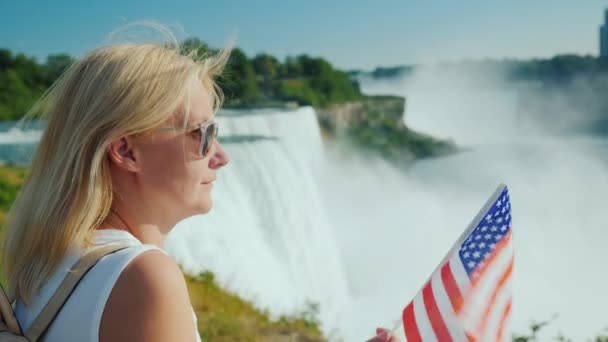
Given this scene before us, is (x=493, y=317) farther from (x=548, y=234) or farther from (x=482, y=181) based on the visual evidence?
(x=482, y=181)

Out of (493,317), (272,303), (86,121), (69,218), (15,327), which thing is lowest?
(272,303)

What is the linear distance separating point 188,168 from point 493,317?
627 millimetres

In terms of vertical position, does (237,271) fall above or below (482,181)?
above

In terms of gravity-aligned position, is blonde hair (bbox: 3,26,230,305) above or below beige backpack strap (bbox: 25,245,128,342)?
above

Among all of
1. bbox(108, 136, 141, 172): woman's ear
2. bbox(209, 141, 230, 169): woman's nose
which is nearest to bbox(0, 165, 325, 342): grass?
bbox(209, 141, 230, 169): woman's nose

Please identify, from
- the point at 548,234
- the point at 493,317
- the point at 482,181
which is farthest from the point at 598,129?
the point at 493,317

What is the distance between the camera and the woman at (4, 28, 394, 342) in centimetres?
106

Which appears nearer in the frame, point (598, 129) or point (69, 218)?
point (69, 218)

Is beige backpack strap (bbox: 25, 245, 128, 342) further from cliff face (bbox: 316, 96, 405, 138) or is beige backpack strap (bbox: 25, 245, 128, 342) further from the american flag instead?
cliff face (bbox: 316, 96, 405, 138)

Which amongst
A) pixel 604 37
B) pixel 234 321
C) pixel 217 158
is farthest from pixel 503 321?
pixel 604 37

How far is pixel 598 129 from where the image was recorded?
167 ft

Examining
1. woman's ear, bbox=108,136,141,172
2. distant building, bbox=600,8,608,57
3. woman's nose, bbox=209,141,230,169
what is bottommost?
distant building, bbox=600,8,608,57

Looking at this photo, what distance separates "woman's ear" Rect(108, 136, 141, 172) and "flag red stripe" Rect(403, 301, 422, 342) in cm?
54

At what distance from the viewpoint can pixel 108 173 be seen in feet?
3.71
